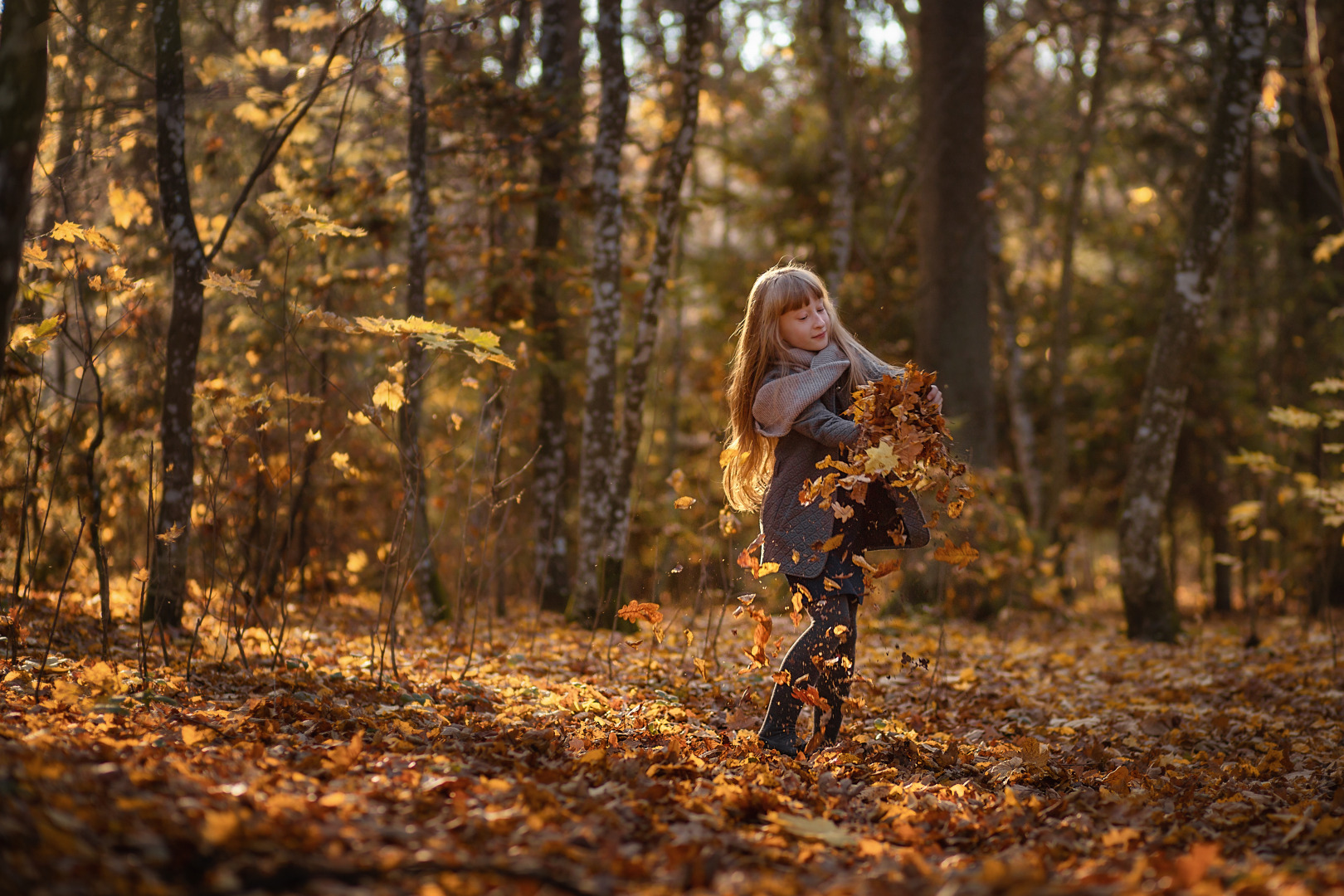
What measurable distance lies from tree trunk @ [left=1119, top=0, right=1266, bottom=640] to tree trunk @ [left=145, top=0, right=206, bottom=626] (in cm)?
639

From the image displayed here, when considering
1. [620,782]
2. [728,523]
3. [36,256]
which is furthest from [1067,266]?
[36,256]

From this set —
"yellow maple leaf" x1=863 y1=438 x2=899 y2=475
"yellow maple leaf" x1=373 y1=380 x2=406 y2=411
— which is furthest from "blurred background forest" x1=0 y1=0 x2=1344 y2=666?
"yellow maple leaf" x1=863 y1=438 x2=899 y2=475

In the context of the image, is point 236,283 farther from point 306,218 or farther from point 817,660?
point 817,660

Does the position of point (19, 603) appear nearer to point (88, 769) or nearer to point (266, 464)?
point (266, 464)

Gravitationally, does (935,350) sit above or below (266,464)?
above

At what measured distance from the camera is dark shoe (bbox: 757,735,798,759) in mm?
3387

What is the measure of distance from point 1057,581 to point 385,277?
8.03 meters

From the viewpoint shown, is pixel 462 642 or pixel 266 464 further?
pixel 462 642

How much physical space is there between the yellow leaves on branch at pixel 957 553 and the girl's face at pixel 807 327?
34.9 inches

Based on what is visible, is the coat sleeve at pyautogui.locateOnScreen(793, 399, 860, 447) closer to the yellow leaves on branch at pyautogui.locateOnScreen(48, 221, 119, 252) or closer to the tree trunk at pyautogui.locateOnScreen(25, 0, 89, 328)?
the yellow leaves on branch at pyautogui.locateOnScreen(48, 221, 119, 252)

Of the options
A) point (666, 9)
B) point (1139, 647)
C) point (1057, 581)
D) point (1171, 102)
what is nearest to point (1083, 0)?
point (1171, 102)

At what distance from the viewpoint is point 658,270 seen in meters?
6.14

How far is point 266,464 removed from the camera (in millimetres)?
4531

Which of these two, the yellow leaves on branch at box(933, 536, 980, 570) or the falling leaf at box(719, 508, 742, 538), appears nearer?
the yellow leaves on branch at box(933, 536, 980, 570)
